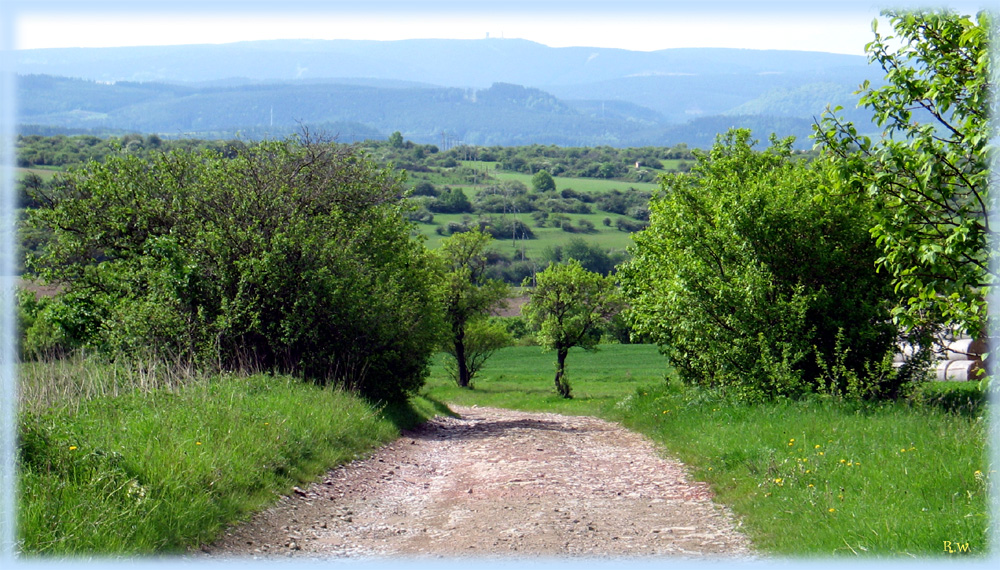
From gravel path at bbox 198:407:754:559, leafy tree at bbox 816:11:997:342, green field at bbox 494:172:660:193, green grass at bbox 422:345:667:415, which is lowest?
green grass at bbox 422:345:667:415

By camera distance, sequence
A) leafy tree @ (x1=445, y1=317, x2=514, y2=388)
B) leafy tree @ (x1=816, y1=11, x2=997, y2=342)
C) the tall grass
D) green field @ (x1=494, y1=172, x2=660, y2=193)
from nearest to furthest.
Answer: leafy tree @ (x1=816, y1=11, x2=997, y2=342), the tall grass, leafy tree @ (x1=445, y1=317, x2=514, y2=388), green field @ (x1=494, y1=172, x2=660, y2=193)

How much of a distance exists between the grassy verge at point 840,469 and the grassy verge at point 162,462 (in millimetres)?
5259

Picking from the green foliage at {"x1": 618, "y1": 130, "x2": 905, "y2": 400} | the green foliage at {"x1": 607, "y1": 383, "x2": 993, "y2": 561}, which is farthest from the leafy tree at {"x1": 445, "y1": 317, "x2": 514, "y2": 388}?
the green foliage at {"x1": 607, "y1": 383, "x2": 993, "y2": 561}

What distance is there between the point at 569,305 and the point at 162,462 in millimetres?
44672

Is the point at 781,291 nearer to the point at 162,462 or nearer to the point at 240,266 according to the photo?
the point at 240,266

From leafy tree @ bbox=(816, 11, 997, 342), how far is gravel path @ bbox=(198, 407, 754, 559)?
3034mm

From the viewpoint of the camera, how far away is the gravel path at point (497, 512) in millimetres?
7434

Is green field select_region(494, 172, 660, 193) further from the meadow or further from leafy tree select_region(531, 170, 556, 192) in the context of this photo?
the meadow

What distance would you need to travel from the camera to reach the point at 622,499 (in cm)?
971

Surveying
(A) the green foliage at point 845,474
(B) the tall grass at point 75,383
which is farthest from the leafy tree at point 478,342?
(A) the green foliage at point 845,474

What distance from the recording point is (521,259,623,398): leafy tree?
51.7m

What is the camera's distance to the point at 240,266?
17.4m

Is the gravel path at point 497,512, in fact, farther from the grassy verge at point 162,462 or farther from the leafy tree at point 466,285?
the leafy tree at point 466,285

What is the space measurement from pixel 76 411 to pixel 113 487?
3.09m
